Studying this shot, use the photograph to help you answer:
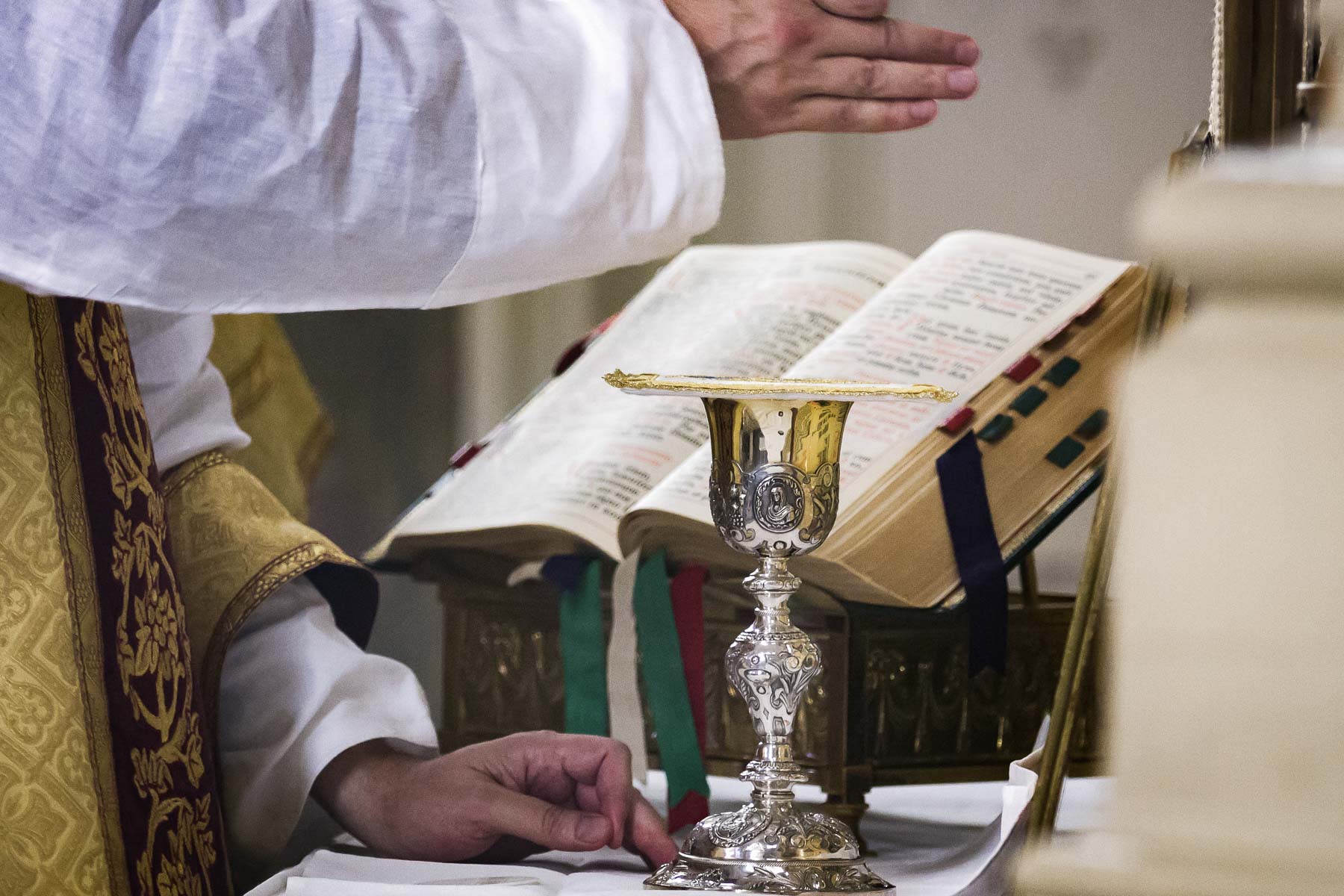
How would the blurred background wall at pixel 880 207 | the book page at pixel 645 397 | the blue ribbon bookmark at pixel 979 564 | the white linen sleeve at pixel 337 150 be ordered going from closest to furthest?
the white linen sleeve at pixel 337 150 → the blue ribbon bookmark at pixel 979 564 → the book page at pixel 645 397 → the blurred background wall at pixel 880 207

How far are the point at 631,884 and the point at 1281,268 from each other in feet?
1.89

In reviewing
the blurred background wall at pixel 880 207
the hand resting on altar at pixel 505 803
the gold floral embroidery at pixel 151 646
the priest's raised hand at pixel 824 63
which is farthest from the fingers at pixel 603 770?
the blurred background wall at pixel 880 207

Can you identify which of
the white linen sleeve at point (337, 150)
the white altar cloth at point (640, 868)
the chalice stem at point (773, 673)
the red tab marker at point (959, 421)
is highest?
the white linen sleeve at point (337, 150)

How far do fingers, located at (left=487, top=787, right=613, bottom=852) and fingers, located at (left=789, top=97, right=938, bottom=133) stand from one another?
0.36 m

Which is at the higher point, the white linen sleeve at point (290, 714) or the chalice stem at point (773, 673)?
the chalice stem at point (773, 673)

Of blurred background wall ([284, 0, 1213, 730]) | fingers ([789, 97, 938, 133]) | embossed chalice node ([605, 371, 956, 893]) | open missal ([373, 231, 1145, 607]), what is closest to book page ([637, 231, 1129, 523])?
open missal ([373, 231, 1145, 607])

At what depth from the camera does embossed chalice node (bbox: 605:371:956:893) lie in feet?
2.44

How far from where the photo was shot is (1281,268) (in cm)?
28

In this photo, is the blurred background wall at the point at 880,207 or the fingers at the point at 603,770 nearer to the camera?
the fingers at the point at 603,770

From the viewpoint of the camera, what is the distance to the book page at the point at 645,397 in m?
1.10

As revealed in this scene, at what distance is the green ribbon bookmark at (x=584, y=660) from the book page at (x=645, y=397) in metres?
0.04

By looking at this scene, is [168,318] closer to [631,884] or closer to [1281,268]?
[631,884]

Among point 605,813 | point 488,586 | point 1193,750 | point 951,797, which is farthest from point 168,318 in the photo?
point 1193,750

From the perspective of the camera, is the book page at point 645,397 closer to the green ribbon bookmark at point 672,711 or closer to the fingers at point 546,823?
the green ribbon bookmark at point 672,711
